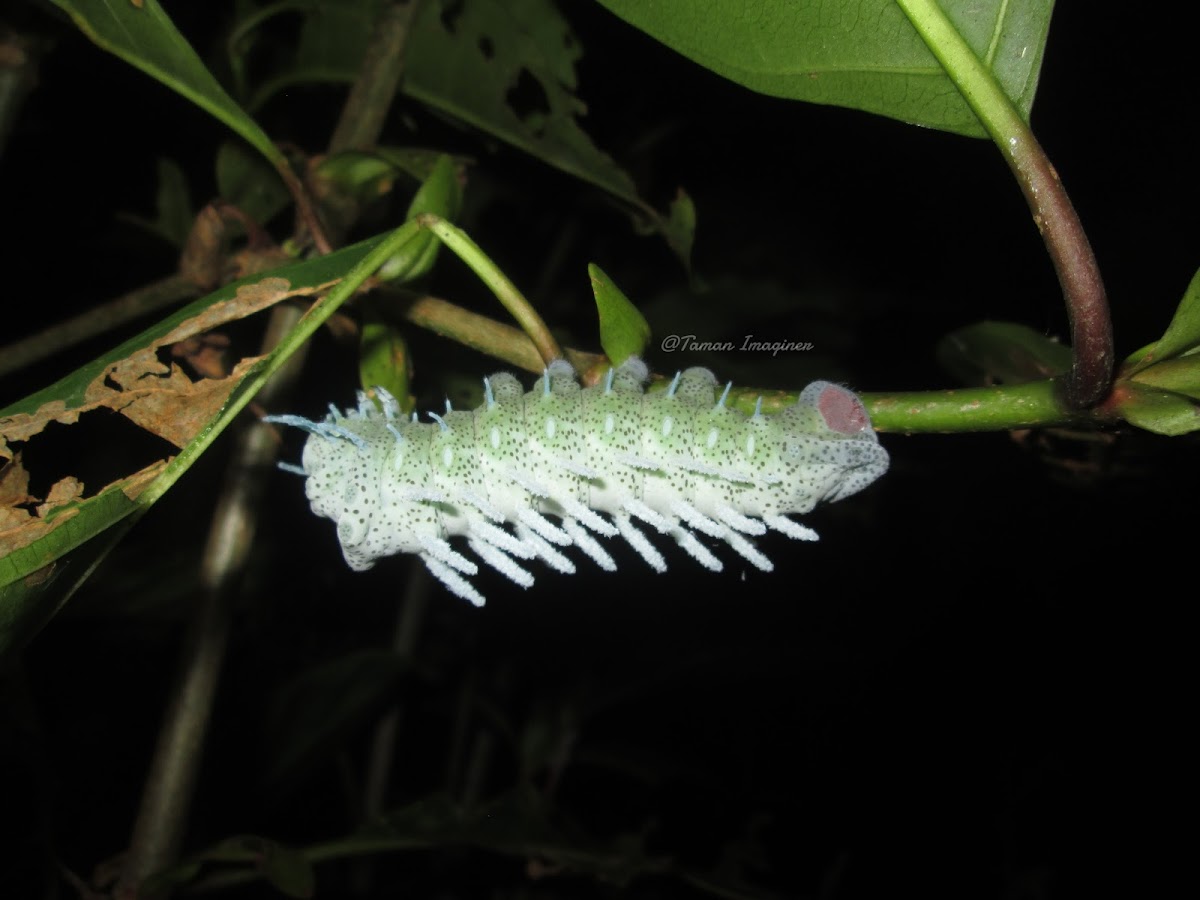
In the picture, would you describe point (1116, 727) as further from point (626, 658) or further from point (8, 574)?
point (8, 574)

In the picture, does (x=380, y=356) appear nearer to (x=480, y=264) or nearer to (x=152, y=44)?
(x=480, y=264)

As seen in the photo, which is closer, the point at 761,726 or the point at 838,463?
the point at 838,463

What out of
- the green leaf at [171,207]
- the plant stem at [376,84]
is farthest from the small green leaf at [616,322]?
the green leaf at [171,207]

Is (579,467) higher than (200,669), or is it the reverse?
(579,467)

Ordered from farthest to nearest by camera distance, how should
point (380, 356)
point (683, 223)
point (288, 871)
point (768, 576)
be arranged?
point (768, 576) → point (683, 223) → point (288, 871) → point (380, 356)

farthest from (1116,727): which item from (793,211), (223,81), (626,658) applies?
(223,81)

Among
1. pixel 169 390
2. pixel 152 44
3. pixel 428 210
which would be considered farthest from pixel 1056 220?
pixel 152 44
